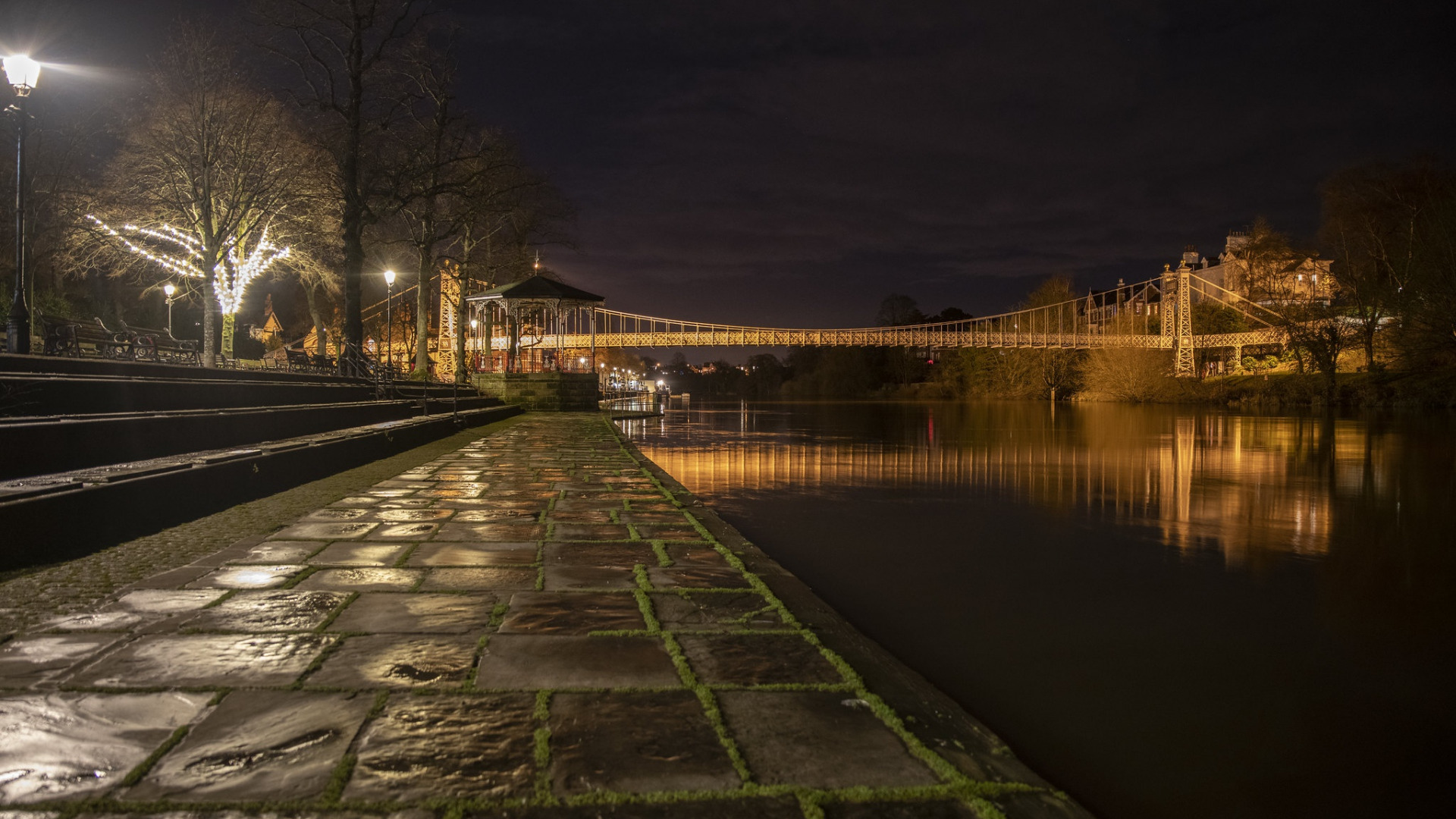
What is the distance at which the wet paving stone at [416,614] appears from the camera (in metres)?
2.65

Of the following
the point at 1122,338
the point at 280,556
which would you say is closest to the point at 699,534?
the point at 280,556

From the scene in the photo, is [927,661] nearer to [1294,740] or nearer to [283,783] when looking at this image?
[1294,740]

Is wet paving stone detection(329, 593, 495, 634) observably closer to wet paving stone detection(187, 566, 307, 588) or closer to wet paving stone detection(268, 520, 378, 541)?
wet paving stone detection(187, 566, 307, 588)

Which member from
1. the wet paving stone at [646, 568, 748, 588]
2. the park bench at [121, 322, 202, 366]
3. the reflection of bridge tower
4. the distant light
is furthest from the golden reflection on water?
the park bench at [121, 322, 202, 366]

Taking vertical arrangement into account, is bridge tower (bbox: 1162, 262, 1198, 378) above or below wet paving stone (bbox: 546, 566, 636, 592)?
above

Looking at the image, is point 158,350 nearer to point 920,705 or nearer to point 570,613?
point 570,613

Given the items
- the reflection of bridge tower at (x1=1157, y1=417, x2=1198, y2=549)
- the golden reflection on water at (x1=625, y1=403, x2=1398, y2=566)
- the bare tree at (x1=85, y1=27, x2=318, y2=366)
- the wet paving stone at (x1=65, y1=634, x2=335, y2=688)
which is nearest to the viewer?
the wet paving stone at (x1=65, y1=634, x2=335, y2=688)

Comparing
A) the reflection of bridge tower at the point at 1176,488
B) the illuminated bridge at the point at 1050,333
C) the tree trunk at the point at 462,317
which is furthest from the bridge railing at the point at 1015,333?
the reflection of bridge tower at the point at 1176,488

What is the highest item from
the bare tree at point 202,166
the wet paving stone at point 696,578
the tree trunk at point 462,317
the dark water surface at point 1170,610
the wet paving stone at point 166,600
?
the bare tree at point 202,166

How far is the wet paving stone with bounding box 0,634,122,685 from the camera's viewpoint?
2150 millimetres

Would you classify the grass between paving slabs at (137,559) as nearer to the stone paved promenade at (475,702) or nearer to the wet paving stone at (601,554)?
the stone paved promenade at (475,702)

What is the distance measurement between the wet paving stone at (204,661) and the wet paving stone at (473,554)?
1131 millimetres

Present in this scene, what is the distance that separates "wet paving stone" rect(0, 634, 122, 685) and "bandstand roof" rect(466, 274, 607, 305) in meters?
17.5

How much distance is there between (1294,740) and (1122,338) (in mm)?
51092
